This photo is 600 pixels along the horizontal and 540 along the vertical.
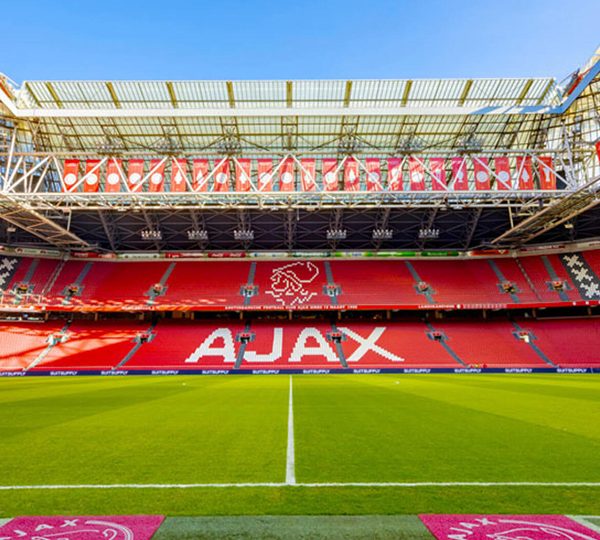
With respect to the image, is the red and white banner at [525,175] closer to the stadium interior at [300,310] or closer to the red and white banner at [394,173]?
the stadium interior at [300,310]

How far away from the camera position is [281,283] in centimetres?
3662

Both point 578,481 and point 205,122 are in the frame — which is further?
point 205,122

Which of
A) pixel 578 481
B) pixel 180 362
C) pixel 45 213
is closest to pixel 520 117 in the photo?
pixel 578 481

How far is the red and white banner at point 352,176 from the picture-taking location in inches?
852

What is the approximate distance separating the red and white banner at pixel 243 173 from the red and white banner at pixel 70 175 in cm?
900

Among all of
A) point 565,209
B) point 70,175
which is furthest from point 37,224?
point 565,209

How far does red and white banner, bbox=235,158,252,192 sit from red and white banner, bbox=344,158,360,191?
550cm

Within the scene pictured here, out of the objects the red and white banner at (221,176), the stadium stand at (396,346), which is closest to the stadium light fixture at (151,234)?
the red and white banner at (221,176)

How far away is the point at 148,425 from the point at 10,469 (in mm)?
3282

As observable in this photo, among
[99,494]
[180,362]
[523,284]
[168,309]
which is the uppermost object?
[523,284]

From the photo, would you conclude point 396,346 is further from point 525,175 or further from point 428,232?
point 525,175

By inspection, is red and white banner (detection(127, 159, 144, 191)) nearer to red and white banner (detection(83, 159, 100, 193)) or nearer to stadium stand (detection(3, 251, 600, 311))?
red and white banner (detection(83, 159, 100, 193))

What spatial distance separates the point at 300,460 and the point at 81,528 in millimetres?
3039

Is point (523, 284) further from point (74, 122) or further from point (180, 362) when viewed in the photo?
point (74, 122)
